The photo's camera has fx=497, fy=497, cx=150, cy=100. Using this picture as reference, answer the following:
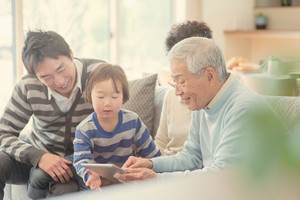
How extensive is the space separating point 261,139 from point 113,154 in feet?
5.45

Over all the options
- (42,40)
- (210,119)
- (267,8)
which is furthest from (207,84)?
(267,8)

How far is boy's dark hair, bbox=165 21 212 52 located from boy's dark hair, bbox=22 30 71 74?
19.3 inches

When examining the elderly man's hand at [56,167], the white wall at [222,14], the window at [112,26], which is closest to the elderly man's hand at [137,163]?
the elderly man's hand at [56,167]

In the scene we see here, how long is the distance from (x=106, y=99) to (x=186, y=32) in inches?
21.7

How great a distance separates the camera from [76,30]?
12.9 feet

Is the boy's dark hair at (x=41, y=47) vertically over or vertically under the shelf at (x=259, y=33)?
under

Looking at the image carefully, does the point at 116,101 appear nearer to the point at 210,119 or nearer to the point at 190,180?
the point at 210,119

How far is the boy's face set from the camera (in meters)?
2.01

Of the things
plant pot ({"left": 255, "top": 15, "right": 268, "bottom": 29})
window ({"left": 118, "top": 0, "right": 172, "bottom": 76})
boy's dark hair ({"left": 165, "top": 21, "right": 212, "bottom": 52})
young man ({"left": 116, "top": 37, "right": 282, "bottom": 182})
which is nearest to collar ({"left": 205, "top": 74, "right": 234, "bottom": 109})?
young man ({"left": 116, "top": 37, "right": 282, "bottom": 182})

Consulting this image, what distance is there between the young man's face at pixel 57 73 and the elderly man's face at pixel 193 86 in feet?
1.92

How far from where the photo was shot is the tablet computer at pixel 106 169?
174 centimetres

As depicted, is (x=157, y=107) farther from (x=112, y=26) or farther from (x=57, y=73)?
(x=112, y=26)

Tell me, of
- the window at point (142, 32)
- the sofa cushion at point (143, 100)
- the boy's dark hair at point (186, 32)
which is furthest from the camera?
the window at point (142, 32)

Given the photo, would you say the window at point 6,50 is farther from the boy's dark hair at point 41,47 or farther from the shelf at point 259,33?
the shelf at point 259,33
